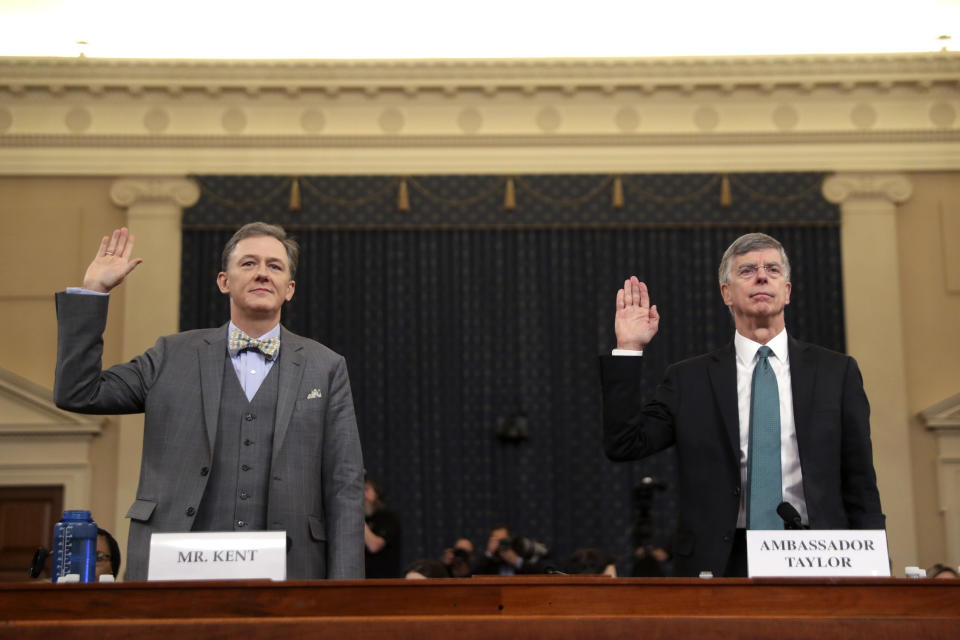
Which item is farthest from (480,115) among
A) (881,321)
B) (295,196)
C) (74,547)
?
(74,547)

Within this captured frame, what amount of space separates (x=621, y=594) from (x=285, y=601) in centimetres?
58

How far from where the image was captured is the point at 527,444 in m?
9.01

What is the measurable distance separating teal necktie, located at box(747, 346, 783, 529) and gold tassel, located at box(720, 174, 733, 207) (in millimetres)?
6203

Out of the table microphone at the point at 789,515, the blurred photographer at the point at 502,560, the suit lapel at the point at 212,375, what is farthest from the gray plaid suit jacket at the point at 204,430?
the blurred photographer at the point at 502,560

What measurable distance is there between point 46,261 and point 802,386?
24.3ft

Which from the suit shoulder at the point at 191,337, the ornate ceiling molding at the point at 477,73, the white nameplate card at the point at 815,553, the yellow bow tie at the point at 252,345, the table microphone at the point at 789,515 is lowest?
the white nameplate card at the point at 815,553

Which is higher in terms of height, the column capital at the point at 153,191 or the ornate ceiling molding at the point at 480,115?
the ornate ceiling molding at the point at 480,115

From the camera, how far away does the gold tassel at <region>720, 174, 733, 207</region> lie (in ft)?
29.7

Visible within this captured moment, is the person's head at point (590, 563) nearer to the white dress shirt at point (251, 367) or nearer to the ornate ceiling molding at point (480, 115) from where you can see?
the white dress shirt at point (251, 367)

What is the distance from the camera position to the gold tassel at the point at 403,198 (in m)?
9.11

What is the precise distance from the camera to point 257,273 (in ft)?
9.90

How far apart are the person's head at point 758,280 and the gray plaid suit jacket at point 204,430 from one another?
1075mm

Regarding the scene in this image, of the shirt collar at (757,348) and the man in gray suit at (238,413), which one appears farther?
the shirt collar at (757,348)

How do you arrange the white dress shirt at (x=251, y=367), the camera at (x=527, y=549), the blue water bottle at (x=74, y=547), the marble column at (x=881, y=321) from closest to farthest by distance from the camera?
the blue water bottle at (x=74, y=547), the white dress shirt at (x=251, y=367), the camera at (x=527, y=549), the marble column at (x=881, y=321)
